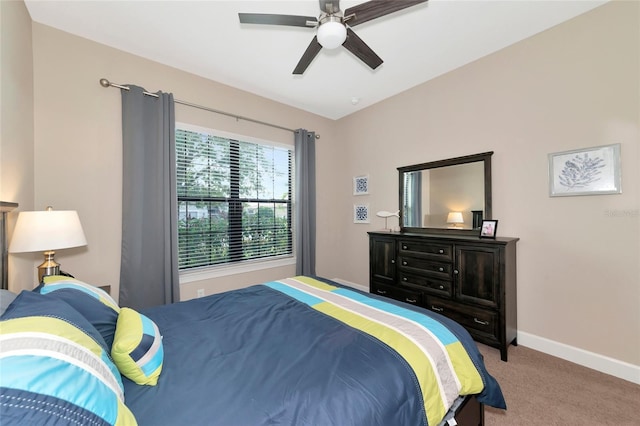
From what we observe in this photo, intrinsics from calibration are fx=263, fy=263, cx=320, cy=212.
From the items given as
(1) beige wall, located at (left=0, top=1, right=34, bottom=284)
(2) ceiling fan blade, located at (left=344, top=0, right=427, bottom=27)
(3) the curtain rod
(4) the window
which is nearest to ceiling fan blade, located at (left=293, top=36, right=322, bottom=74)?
(2) ceiling fan blade, located at (left=344, top=0, right=427, bottom=27)

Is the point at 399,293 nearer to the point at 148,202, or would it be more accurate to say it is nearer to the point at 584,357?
the point at 584,357

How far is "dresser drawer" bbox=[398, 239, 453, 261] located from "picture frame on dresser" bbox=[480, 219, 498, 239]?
37 centimetres

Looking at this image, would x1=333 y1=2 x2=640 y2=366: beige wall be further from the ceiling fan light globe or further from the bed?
the ceiling fan light globe

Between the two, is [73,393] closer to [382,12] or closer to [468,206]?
[382,12]

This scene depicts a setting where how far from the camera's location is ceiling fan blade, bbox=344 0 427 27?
62.4 inches

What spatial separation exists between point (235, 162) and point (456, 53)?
2.76 m

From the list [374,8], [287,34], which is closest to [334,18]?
[374,8]

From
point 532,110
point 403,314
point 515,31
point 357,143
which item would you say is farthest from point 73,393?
point 357,143

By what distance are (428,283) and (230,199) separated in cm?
252

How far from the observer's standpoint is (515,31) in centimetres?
241

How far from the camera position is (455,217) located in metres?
2.98

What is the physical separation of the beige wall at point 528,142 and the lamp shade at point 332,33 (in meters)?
1.89

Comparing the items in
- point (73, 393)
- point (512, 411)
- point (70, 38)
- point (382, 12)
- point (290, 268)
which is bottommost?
point (512, 411)

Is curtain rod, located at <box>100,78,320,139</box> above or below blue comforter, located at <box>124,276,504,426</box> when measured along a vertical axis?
above
